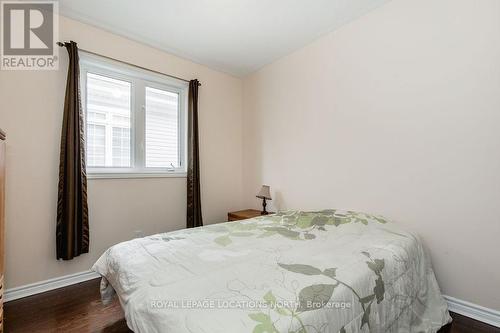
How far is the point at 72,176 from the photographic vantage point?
214 centimetres

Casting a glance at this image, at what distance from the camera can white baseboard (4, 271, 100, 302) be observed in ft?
6.41

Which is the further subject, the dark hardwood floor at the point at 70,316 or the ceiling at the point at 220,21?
the ceiling at the point at 220,21

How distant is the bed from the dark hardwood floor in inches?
10.8

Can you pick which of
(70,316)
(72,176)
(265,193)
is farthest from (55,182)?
(265,193)

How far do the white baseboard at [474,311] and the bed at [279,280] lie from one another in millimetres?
235

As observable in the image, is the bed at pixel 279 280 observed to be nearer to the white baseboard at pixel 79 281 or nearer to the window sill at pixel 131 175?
the white baseboard at pixel 79 281

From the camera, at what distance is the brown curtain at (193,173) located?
2.93 metres

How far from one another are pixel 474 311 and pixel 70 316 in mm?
2918

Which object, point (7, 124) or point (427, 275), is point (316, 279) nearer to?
point (427, 275)

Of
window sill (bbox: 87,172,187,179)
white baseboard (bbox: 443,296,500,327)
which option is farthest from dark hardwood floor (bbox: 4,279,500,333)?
window sill (bbox: 87,172,187,179)

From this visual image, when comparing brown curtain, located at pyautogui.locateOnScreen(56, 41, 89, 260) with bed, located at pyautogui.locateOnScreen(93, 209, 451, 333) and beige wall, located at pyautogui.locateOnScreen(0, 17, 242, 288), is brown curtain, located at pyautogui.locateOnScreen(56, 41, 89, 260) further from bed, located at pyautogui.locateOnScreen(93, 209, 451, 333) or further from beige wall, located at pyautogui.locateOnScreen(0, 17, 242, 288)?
bed, located at pyautogui.locateOnScreen(93, 209, 451, 333)

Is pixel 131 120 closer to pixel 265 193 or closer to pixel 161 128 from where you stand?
pixel 161 128

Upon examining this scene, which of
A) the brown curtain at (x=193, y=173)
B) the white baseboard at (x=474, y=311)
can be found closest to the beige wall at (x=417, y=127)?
the white baseboard at (x=474, y=311)

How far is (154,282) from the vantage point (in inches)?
40.5
